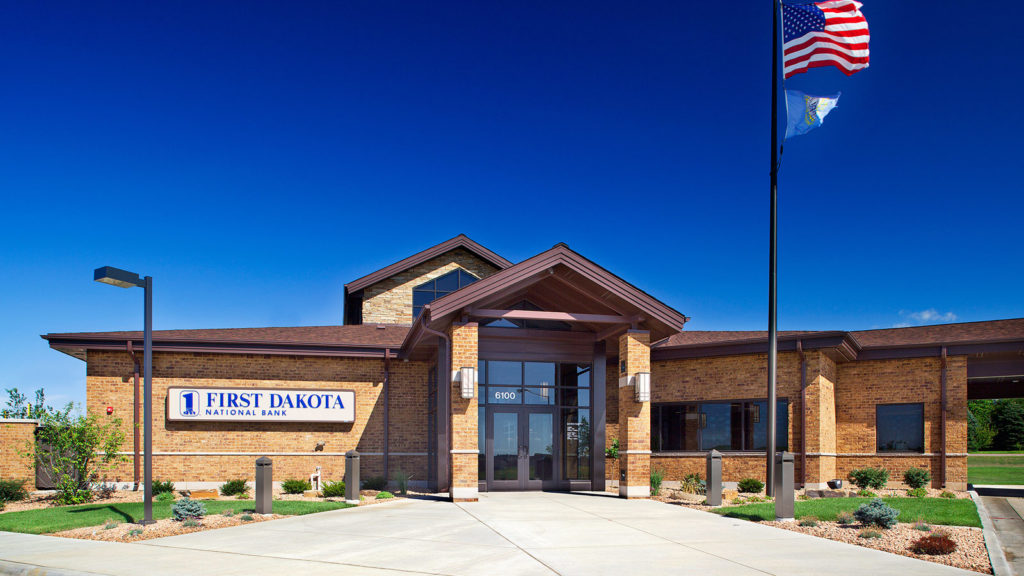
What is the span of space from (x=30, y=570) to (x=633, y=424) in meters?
12.1

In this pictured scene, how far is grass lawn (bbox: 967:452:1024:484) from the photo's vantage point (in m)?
30.7

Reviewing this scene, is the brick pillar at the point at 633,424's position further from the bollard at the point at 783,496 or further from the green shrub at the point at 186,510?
the green shrub at the point at 186,510

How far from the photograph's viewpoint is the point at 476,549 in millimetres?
10312

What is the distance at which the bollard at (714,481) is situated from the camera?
16.1m

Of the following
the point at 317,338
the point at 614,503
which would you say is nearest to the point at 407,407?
the point at 317,338

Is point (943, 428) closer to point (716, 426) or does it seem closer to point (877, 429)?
point (877, 429)

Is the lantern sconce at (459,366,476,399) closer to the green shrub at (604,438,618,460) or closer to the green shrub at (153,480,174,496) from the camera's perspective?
the green shrub at (604,438,618,460)

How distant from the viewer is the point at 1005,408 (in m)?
49.9

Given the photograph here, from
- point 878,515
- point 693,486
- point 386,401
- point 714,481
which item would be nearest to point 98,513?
point 386,401

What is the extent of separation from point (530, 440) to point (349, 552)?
9.66 metres

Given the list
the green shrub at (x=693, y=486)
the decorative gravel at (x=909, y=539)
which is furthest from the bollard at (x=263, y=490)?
the green shrub at (x=693, y=486)

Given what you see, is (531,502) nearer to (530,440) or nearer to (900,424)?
(530,440)

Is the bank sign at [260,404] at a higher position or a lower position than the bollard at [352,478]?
higher

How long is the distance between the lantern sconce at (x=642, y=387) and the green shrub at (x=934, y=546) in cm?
783
